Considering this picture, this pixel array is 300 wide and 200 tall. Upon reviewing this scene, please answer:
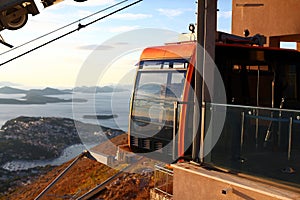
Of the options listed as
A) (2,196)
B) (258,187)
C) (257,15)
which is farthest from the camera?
(2,196)

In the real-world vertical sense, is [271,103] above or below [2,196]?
above

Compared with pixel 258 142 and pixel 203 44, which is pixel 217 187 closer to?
pixel 258 142

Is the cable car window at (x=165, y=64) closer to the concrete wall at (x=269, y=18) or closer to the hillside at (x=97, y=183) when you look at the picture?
the hillside at (x=97, y=183)

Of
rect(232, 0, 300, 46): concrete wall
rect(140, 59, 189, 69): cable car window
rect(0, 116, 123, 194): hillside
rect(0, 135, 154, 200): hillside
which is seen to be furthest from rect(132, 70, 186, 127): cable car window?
rect(0, 116, 123, 194): hillside

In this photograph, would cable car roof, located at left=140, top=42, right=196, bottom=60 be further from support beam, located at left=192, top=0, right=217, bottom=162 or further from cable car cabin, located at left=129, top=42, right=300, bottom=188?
support beam, located at left=192, top=0, right=217, bottom=162

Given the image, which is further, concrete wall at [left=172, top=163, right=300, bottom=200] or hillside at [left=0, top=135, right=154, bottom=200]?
hillside at [left=0, top=135, right=154, bottom=200]

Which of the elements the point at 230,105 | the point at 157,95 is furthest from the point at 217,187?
the point at 157,95

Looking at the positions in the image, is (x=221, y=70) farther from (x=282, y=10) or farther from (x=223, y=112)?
(x=282, y=10)

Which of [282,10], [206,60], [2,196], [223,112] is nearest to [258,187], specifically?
[223,112]
